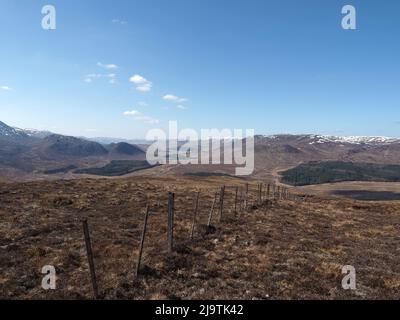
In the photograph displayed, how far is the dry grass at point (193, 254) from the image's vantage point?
51.6 feet

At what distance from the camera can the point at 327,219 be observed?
39.3 m

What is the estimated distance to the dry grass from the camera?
15.7 metres

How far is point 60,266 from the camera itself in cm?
1825

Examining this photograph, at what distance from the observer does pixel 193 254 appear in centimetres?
2067

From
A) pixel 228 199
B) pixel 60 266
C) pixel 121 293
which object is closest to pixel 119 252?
pixel 60 266

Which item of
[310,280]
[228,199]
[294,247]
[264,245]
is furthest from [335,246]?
[228,199]

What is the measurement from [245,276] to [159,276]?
4274mm

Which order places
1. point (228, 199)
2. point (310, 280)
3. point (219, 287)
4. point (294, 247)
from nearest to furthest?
point (219, 287) → point (310, 280) → point (294, 247) → point (228, 199)

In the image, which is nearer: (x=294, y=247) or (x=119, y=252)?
(x=119, y=252)

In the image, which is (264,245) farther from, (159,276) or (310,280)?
(159,276)

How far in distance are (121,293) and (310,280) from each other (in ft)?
30.2
